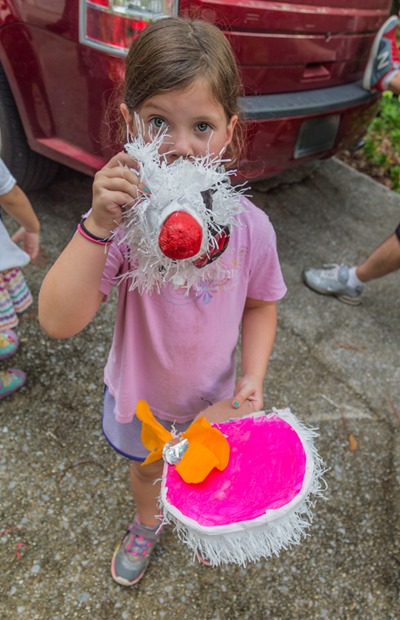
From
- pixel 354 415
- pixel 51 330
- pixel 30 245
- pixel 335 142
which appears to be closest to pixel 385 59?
pixel 335 142

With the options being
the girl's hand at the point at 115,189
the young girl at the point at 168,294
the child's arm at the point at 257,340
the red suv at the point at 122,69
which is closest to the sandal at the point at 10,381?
the young girl at the point at 168,294

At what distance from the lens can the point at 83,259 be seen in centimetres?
107

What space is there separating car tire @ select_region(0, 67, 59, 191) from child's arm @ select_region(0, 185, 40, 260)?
2.70 feet

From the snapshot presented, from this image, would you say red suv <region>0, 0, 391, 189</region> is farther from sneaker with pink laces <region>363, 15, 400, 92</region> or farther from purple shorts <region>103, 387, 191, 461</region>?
purple shorts <region>103, 387, 191, 461</region>

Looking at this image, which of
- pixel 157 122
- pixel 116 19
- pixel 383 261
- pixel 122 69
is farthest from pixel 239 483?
pixel 383 261

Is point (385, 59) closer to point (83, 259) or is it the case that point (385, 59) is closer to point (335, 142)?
point (335, 142)

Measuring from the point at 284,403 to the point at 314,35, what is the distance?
5.56 feet

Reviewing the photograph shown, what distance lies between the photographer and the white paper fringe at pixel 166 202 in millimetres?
964

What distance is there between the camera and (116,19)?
2.08 meters

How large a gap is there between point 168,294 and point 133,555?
3.13ft

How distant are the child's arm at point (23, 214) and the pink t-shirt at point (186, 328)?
31.7 inches

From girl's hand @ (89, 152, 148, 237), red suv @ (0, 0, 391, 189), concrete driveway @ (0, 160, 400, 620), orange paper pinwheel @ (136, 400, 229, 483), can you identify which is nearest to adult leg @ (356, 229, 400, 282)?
concrete driveway @ (0, 160, 400, 620)

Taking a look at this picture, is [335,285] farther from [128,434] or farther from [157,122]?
[157,122]

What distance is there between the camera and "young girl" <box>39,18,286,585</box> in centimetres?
106
